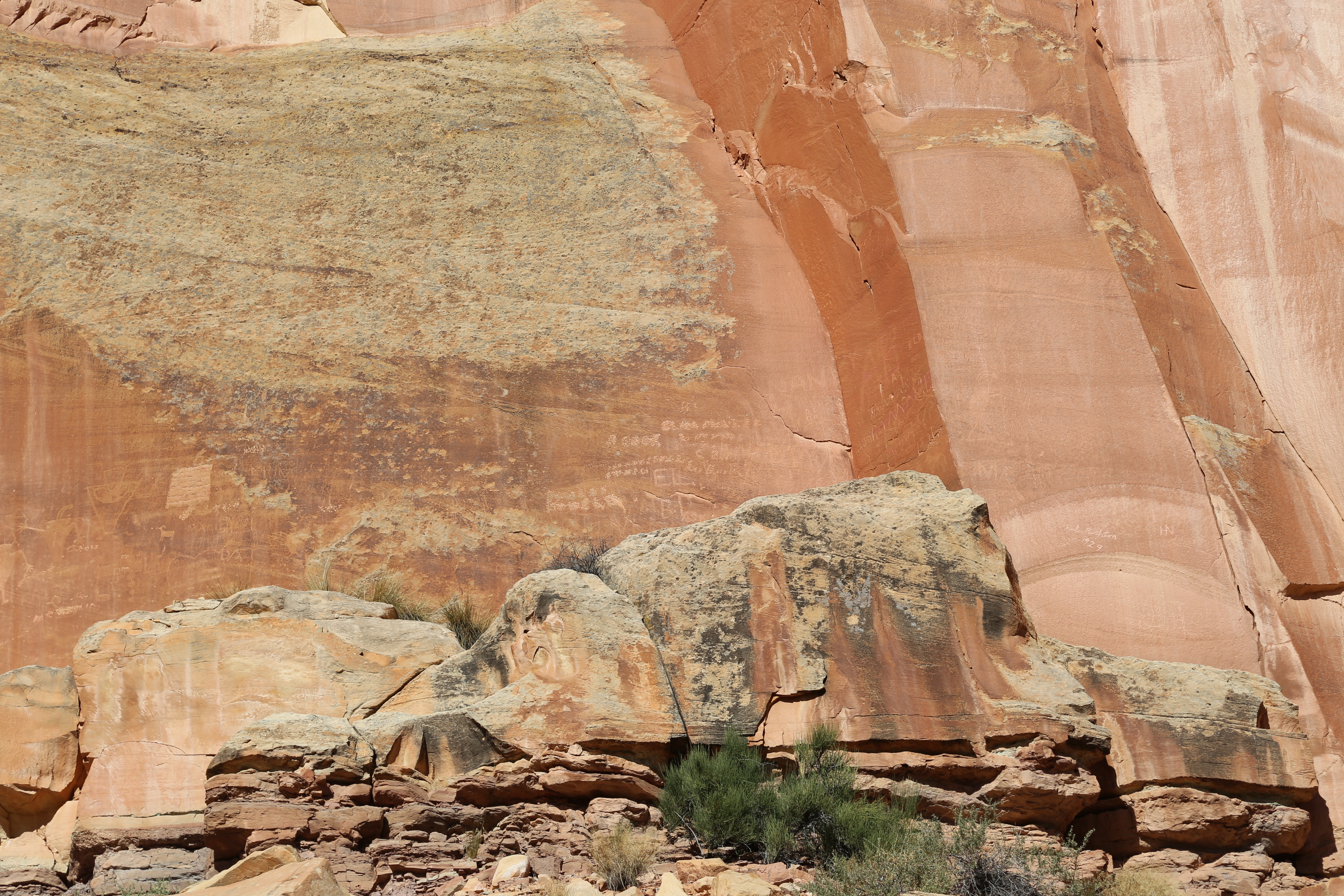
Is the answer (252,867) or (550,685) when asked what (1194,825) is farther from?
(252,867)

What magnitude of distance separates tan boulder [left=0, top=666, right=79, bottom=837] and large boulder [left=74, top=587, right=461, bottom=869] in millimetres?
146

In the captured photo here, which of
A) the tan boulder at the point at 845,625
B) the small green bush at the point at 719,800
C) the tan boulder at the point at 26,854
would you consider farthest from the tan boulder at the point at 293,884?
the tan boulder at the point at 26,854

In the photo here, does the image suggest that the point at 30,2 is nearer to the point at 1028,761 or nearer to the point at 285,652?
the point at 285,652

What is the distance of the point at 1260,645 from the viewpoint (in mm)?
9258

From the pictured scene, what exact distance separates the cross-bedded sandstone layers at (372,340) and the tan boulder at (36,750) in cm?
153

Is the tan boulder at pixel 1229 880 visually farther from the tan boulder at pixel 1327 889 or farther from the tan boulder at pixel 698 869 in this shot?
the tan boulder at pixel 698 869

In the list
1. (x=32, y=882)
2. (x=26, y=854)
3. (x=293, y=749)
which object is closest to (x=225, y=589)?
(x=26, y=854)

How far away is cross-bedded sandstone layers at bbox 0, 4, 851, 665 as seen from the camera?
34.0ft

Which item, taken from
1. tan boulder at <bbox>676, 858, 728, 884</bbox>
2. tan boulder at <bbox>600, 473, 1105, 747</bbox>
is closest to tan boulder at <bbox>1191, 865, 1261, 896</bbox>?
tan boulder at <bbox>600, 473, 1105, 747</bbox>

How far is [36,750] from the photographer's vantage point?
8.32m

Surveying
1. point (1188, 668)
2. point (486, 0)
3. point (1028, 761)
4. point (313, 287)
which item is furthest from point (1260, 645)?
point (486, 0)

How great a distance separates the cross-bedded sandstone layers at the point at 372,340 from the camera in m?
10.4

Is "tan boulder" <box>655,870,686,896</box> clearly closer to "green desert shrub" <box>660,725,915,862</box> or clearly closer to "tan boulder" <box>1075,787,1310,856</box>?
"green desert shrub" <box>660,725,915,862</box>

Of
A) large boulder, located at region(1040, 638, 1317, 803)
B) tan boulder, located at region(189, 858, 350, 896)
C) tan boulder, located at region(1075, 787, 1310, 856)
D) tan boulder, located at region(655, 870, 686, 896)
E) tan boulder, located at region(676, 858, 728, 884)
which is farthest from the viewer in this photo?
large boulder, located at region(1040, 638, 1317, 803)
